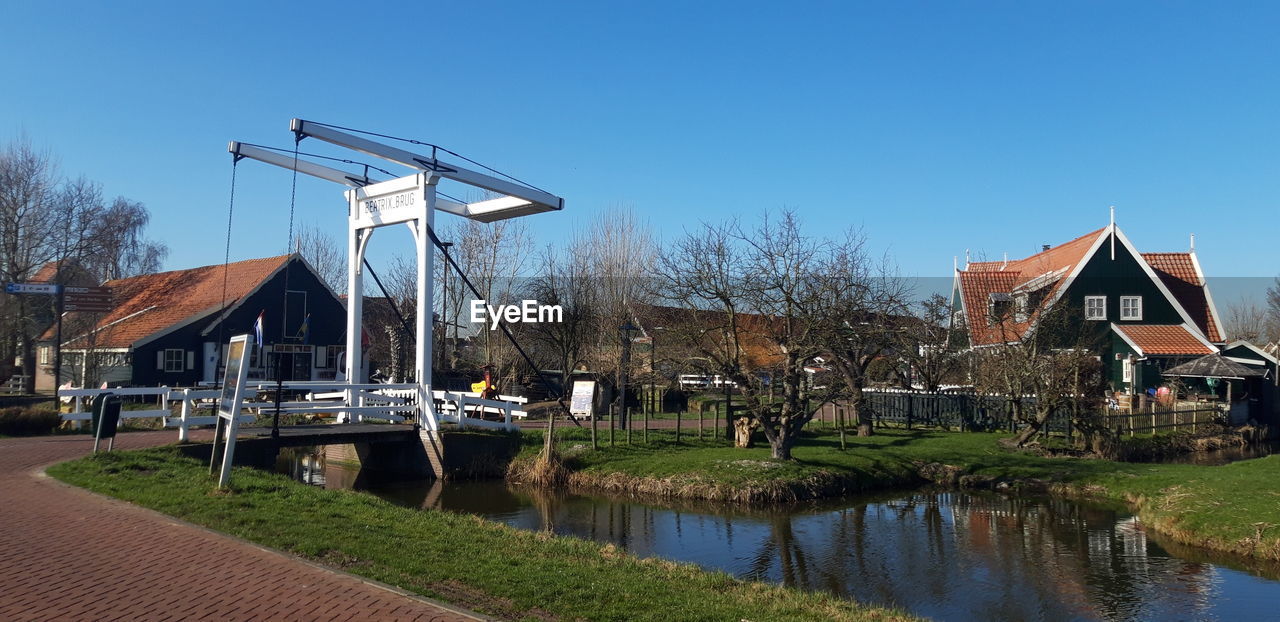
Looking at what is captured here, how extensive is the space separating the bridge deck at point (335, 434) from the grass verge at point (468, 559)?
12.9 feet

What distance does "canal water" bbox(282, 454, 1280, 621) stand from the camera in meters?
9.82

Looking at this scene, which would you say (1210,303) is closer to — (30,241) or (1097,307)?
→ (1097,307)

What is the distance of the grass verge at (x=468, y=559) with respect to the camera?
22.9 feet

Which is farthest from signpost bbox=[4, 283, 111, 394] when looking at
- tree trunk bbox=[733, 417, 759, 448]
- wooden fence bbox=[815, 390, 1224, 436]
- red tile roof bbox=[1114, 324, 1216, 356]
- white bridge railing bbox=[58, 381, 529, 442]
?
red tile roof bbox=[1114, 324, 1216, 356]

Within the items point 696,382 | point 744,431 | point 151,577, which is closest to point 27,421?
point 151,577

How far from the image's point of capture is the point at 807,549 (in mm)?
12203

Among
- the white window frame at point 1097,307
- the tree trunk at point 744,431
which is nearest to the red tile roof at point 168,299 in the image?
the tree trunk at point 744,431

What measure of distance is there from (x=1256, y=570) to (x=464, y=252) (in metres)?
29.2

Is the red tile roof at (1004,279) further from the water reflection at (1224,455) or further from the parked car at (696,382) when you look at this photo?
the parked car at (696,382)

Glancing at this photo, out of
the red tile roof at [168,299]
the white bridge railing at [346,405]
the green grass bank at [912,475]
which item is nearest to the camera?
the green grass bank at [912,475]

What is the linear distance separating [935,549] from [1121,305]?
80.8 feet

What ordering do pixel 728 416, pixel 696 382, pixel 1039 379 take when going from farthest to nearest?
pixel 728 416 → pixel 1039 379 → pixel 696 382

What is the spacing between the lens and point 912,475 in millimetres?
18016

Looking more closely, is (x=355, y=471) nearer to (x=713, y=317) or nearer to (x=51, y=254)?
(x=713, y=317)
